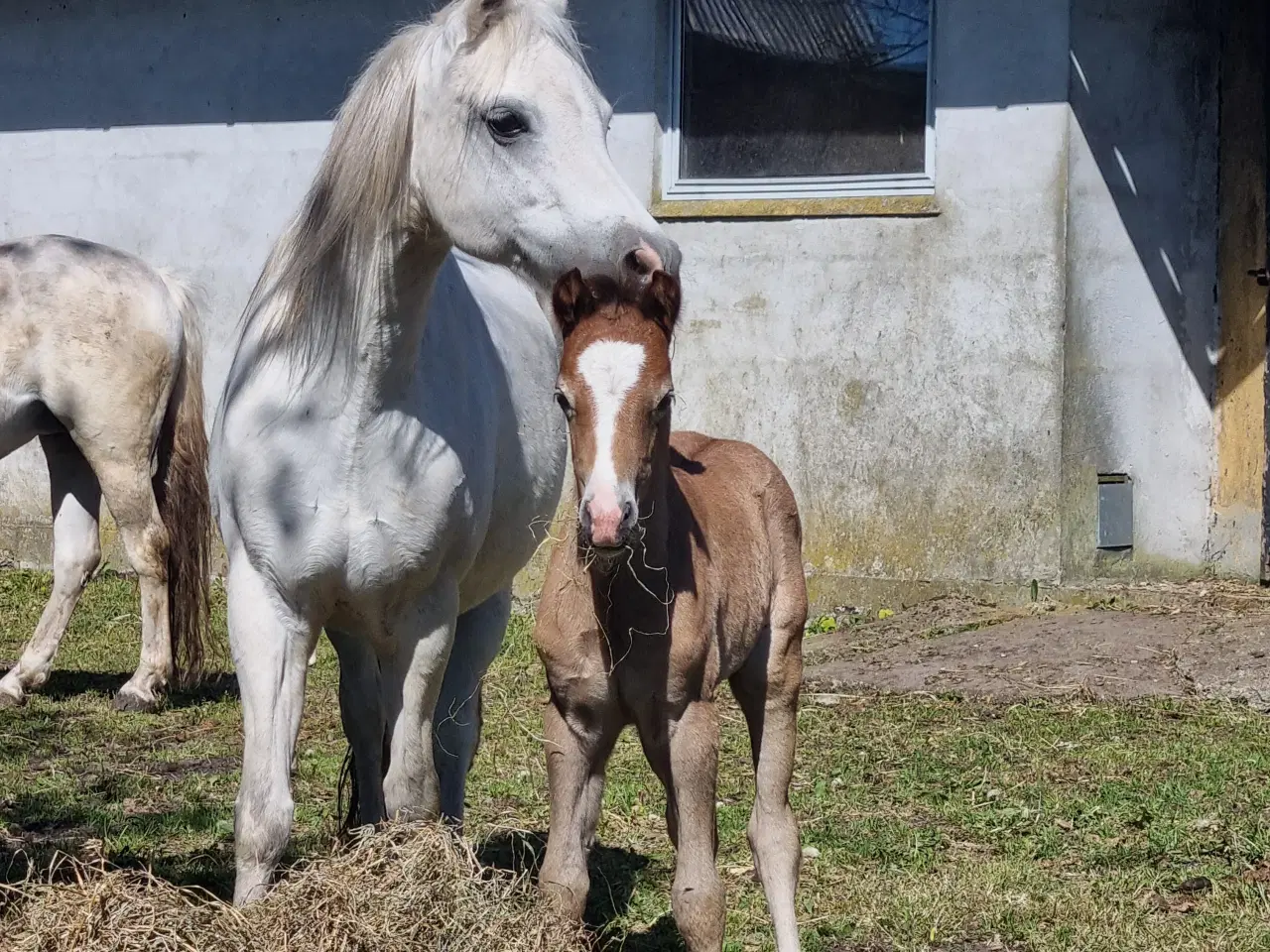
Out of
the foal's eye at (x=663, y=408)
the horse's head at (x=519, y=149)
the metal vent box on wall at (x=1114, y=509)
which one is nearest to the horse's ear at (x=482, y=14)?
the horse's head at (x=519, y=149)

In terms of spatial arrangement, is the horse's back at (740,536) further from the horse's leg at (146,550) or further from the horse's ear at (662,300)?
the horse's leg at (146,550)

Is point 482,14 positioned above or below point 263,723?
above

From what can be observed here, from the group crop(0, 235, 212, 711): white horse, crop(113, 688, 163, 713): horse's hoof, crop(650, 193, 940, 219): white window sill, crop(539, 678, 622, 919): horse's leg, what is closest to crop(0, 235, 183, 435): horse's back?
crop(0, 235, 212, 711): white horse

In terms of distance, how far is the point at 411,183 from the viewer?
3506mm

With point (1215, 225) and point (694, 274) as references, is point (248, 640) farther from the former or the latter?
point (1215, 225)

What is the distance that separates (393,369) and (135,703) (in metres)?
3.80

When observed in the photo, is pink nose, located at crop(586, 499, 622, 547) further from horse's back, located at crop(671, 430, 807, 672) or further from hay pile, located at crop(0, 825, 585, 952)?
hay pile, located at crop(0, 825, 585, 952)

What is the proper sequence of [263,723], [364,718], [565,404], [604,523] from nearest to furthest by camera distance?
[604,523], [565,404], [263,723], [364,718]

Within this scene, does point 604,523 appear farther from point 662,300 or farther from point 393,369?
point 393,369

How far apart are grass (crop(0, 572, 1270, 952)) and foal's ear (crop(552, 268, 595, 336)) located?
113cm

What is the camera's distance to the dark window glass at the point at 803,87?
859cm

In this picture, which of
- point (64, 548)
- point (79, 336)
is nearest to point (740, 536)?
point (79, 336)

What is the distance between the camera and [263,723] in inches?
138

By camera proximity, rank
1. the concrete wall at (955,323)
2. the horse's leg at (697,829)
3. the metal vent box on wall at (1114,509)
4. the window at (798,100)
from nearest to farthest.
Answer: the horse's leg at (697,829)
the concrete wall at (955,323)
the metal vent box on wall at (1114,509)
the window at (798,100)
